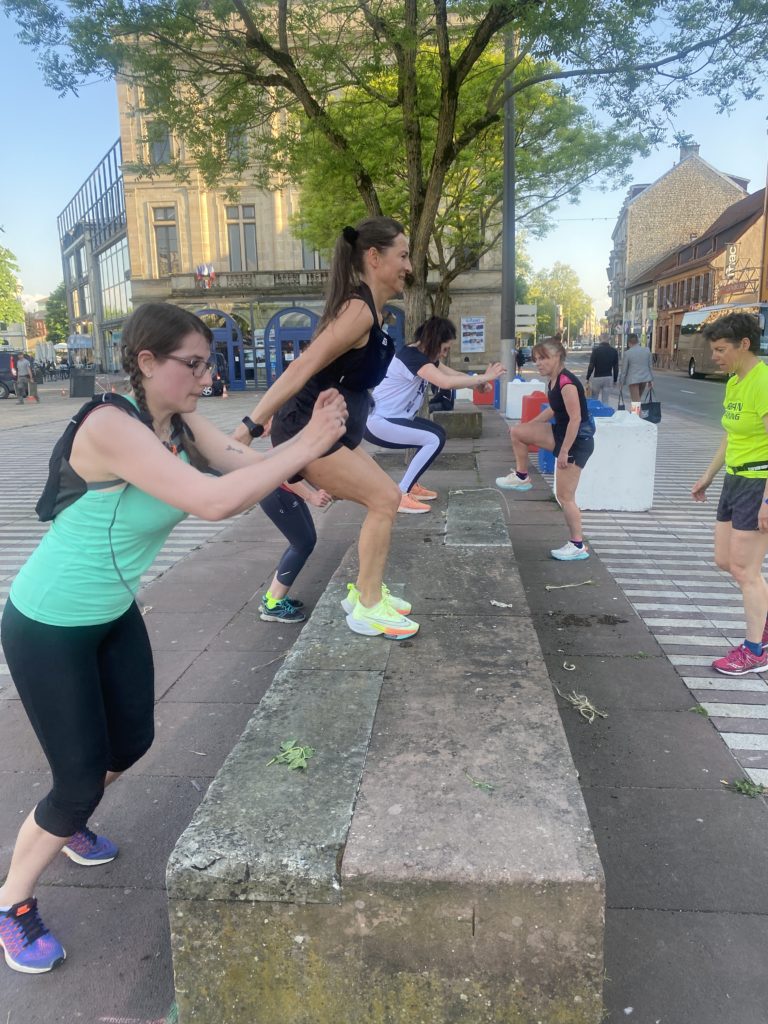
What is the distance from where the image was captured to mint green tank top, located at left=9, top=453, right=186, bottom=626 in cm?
209

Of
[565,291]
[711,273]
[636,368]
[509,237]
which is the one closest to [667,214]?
[711,273]

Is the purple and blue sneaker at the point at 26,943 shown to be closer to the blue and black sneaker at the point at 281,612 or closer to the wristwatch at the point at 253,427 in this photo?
the wristwatch at the point at 253,427

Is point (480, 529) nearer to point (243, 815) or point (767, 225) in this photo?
point (243, 815)

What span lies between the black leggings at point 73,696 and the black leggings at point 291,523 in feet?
8.05

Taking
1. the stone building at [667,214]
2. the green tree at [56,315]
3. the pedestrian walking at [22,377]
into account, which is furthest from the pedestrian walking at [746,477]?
the green tree at [56,315]

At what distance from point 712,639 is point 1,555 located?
6.17 m

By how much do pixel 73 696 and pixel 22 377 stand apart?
31.2 m

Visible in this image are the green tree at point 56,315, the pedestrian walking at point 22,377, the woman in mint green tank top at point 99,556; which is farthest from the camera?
the green tree at point 56,315

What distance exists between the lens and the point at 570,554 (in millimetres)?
6461

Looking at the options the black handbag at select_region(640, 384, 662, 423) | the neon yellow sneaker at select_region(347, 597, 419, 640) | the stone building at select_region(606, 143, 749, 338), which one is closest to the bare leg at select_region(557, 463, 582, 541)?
the neon yellow sneaker at select_region(347, 597, 419, 640)

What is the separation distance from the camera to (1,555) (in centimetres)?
727

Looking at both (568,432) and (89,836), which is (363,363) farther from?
(568,432)

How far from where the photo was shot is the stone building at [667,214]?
7094 cm

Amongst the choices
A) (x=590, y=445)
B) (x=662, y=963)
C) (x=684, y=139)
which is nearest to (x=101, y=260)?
(x=684, y=139)
